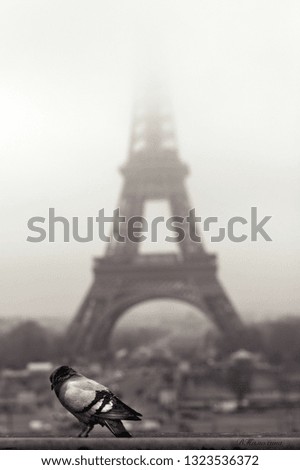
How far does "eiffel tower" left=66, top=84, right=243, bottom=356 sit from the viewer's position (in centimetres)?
359

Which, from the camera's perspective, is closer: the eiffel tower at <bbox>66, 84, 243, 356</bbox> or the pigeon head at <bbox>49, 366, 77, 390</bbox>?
the pigeon head at <bbox>49, 366, 77, 390</bbox>

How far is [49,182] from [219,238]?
83 cm

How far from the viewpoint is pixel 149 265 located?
3775 millimetres

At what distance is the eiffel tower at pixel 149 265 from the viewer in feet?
11.8

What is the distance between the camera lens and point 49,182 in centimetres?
347

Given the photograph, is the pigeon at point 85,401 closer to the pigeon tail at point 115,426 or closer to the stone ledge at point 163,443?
the pigeon tail at point 115,426

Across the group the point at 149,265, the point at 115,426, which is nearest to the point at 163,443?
the point at 115,426

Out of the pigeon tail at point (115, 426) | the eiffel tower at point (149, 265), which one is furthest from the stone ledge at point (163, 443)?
the eiffel tower at point (149, 265)

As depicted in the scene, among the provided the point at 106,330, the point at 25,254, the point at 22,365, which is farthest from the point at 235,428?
the point at 25,254

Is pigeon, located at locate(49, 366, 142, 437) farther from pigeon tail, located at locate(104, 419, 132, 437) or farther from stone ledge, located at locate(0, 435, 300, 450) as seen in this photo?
stone ledge, located at locate(0, 435, 300, 450)

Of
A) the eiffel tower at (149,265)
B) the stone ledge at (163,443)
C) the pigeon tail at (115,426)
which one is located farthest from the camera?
the eiffel tower at (149,265)

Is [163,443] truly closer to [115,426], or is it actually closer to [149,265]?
[115,426]

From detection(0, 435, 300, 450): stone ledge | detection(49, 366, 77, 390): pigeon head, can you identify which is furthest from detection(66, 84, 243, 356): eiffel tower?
detection(0, 435, 300, 450): stone ledge

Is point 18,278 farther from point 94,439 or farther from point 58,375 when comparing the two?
point 94,439
